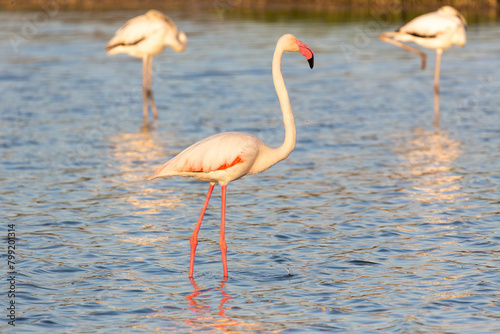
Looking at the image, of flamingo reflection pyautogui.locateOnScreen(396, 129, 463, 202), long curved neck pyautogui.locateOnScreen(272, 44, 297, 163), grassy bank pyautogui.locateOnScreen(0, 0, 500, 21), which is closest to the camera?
long curved neck pyautogui.locateOnScreen(272, 44, 297, 163)

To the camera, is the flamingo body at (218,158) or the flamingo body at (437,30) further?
the flamingo body at (437,30)

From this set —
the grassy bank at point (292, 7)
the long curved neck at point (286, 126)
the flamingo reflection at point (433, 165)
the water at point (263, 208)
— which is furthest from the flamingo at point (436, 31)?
the grassy bank at point (292, 7)

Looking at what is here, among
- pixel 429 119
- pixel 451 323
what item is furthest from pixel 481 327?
pixel 429 119

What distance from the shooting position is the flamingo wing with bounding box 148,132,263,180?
275 inches

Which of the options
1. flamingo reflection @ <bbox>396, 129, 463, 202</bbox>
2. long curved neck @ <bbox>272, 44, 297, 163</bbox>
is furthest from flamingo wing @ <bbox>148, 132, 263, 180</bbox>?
flamingo reflection @ <bbox>396, 129, 463, 202</bbox>

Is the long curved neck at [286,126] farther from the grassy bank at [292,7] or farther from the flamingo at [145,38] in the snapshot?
the grassy bank at [292,7]

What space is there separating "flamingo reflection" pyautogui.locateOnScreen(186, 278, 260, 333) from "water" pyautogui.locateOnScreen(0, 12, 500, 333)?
21mm

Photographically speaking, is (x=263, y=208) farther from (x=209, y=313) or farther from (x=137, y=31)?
(x=137, y=31)

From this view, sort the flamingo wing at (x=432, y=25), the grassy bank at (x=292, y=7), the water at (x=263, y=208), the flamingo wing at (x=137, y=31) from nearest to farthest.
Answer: the water at (x=263, y=208)
the flamingo wing at (x=137, y=31)
the flamingo wing at (x=432, y=25)
the grassy bank at (x=292, y=7)

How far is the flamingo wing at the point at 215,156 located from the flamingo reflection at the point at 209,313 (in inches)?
37.3

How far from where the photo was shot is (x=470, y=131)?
43.9 ft

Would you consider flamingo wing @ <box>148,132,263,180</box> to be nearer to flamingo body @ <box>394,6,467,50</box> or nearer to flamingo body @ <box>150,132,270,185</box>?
flamingo body @ <box>150,132,270,185</box>

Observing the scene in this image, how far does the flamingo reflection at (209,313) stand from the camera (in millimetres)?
5980

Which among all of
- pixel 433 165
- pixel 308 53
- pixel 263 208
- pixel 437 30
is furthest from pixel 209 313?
pixel 437 30
